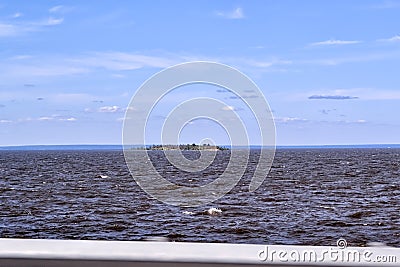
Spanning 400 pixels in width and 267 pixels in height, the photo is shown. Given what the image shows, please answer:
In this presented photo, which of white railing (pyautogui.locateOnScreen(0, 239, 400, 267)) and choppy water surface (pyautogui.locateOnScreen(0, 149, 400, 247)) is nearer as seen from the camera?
white railing (pyautogui.locateOnScreen(0, 239, 400, 267))

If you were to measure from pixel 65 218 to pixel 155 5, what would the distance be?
68.5 m

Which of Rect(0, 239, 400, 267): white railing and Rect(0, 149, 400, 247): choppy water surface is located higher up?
Rect(0, 239, 400, 267): white railing

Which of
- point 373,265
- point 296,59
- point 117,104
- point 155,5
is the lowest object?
point 373,265

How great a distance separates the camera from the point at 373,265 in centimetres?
129

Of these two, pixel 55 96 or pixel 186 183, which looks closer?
pixel 186 183

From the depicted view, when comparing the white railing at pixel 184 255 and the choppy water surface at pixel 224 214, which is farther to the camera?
the choppy water surface at pixel 224 214

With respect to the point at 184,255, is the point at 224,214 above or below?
below

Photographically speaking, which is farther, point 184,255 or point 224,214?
point 224,214

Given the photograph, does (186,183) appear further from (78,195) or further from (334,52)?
(334,52)

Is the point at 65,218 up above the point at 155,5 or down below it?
below

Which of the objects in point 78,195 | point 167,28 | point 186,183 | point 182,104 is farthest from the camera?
point 167,28

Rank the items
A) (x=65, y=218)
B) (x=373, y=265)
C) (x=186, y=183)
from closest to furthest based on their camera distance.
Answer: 1. (x=373, y=265)
2. (x=65, y=218)
3. (x=186, y=183)

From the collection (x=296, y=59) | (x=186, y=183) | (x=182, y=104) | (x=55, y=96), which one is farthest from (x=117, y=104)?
(x=182, y=104)

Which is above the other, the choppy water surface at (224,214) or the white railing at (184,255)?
the white railing at (184,255)
